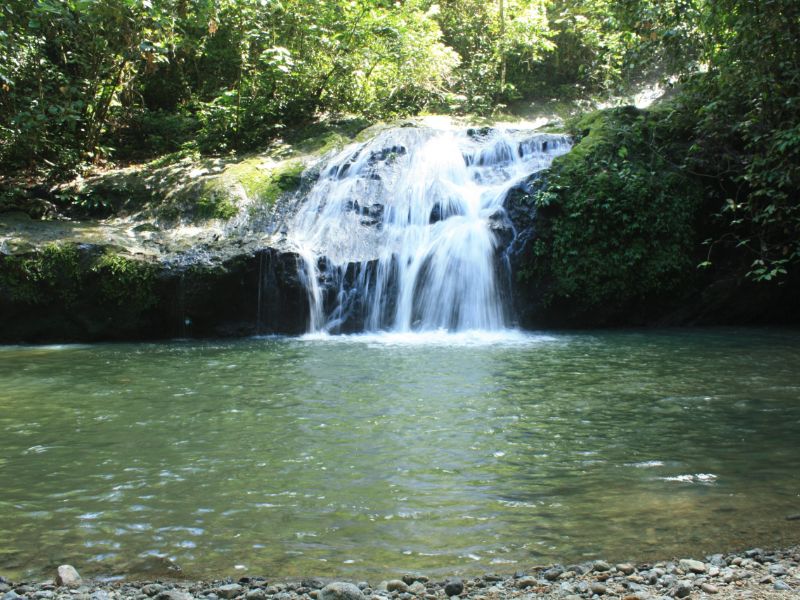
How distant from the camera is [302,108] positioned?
16.7 meters

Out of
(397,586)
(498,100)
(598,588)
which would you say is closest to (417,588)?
(397,586)

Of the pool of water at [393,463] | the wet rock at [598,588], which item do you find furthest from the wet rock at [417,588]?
the wet rock at [598,588]

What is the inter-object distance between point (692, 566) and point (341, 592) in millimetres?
1553

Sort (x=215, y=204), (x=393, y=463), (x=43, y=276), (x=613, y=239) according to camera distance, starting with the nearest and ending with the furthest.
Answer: (x=393, y=463), (x=43, y=276), (x=613, y=239), (x=215, y=204)

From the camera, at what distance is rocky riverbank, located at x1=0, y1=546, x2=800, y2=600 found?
2865 mm

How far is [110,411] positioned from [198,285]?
5224mm

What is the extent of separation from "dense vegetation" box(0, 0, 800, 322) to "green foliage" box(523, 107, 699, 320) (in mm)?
26

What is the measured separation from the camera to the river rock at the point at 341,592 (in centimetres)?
285

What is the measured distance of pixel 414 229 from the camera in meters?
12.3

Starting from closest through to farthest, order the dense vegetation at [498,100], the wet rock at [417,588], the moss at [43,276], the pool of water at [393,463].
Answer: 1. the wet rock at [417,588]
2. the pool of water at [393,463]
3. the dense vegetation at [498,100]
4. the moss at [43,276]

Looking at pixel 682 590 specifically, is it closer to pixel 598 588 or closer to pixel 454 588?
pixel 598 588

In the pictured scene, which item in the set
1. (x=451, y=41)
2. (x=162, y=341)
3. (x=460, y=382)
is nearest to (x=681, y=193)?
(x=460, y=382)

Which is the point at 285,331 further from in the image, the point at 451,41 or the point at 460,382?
the point at 451,41

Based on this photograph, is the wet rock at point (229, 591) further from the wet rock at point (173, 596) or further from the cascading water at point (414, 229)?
the cascading water at point (414, 229)
